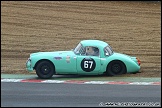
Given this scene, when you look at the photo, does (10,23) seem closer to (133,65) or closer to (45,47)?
(45,47)

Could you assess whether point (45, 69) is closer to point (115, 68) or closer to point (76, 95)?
point (115, 68)

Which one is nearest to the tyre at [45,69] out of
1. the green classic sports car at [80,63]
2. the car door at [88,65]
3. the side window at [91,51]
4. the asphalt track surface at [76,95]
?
the green classic sports car at [80,63]

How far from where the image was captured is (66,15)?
3847 cm

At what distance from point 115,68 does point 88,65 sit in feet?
3.13

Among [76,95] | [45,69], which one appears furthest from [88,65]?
[76,95]

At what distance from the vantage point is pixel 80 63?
18.1 m

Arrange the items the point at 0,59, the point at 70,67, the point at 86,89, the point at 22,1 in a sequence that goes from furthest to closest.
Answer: the point at 22,1 < the point at 0,59 < the point at 70,67 < the point at 86,89

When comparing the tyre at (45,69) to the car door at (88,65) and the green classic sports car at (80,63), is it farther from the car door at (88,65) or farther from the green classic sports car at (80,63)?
the car door at (88,65)

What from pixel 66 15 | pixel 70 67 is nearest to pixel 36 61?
pixel 70 67

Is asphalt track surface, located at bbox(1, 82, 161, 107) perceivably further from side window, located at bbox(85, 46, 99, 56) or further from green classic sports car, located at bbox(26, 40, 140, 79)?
side window, located at bbox(85, 46, 99, 56)

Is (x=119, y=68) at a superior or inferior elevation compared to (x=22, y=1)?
inferior

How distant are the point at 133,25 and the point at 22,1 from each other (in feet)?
44.0

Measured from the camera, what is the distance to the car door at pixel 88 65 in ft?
59.2

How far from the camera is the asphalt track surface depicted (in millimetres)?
13312
